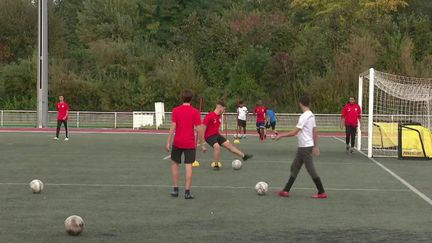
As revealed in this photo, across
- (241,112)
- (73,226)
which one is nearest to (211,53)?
(241,112)

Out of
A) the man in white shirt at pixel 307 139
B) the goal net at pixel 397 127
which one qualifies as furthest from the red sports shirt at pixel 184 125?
the goal net at pixel 397 127

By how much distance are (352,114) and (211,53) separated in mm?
34753

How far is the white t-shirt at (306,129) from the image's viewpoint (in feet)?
39.3

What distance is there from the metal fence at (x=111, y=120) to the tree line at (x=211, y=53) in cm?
551

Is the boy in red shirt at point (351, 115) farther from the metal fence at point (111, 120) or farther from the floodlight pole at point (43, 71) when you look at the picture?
the floodlight pole at point (43, 71)

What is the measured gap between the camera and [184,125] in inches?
458

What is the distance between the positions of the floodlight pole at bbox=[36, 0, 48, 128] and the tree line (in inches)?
388

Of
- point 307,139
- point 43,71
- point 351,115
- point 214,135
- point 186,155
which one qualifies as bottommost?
point 186,155

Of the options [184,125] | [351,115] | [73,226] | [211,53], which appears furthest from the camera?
[211,53]

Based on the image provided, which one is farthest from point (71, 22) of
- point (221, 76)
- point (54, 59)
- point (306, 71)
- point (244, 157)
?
point (244, 157)

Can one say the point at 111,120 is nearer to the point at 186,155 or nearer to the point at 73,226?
the point at 186,155

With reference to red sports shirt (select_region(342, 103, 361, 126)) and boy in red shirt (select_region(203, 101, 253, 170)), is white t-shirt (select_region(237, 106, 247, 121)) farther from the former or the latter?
boy in red shirt (select_region(203, 101, 253, 170))

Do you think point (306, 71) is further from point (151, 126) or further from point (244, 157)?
point (244, 157)

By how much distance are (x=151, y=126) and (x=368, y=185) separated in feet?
93.8
